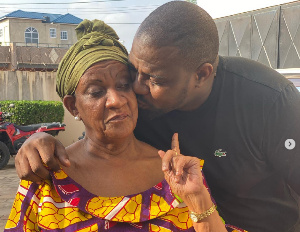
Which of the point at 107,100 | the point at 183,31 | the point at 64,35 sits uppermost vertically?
the point at 183,31

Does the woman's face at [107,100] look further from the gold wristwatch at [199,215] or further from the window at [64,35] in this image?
the window at [64,35]

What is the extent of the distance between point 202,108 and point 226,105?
0.13 meters

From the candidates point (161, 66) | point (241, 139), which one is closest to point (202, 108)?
point (241, 139)

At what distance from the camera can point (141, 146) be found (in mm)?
2240

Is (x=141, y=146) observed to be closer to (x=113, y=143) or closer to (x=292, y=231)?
(x=113, y=143)

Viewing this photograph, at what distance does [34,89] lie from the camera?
42.0ft

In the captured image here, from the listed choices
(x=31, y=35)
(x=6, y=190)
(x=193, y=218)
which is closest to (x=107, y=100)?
(x=193, y=218)

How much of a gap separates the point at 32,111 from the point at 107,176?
9604 millimetres

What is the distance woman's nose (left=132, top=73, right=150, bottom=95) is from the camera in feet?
6.65

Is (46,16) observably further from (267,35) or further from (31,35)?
(267,35)

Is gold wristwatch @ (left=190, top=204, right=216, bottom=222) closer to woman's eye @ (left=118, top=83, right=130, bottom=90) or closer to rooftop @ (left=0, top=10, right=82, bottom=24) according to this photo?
woman's eye @ (left=118, top=83, right=130, bottom=90)

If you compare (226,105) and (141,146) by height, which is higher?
(226,105)

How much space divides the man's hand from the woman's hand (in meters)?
0.46

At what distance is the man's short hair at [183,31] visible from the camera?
2008 millimetres
